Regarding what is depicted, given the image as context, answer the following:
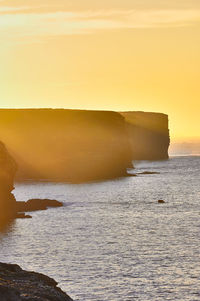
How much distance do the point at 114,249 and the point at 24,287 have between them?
166ft

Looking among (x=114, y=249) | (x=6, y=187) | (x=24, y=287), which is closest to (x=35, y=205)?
(x=6, y=187)

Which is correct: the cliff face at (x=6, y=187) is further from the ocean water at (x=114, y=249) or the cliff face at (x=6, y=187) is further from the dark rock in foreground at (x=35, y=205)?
A: the dark rock in foreground at (x=35, y=205)

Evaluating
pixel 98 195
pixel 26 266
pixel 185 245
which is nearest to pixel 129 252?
pixel 185 245

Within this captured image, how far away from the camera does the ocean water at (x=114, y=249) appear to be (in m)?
58.8

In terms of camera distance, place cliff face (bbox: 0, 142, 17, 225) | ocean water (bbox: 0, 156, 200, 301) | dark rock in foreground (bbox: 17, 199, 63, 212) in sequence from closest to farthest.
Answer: ocean water (bbox: 0, 156, 200, 301)
cliff face (bbox: 0, 142, 17, 225)
dark rock in foreground (bbox: 17, 199, 63, 212)

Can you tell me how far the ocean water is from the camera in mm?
58812

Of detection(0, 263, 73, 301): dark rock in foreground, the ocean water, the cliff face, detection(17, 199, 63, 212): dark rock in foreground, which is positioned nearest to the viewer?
detection(0, 263, 73, 301): dark rock in foreground

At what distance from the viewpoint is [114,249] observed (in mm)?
79812

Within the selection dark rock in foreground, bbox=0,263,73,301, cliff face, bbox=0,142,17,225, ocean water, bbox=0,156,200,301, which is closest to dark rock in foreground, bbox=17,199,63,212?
ocean water, bbox=0,156,200,301

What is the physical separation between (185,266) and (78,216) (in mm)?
52340

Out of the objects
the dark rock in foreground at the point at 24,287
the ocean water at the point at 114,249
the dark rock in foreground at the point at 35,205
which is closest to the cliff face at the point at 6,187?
the ocean water at the point at 114,249

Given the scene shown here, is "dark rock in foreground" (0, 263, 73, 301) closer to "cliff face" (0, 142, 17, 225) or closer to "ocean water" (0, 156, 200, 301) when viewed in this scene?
"ocean water" (0, 156, 200, 301)

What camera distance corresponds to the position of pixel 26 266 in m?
67.9

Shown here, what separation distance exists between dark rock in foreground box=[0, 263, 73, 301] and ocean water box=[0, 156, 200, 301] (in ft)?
68.0
